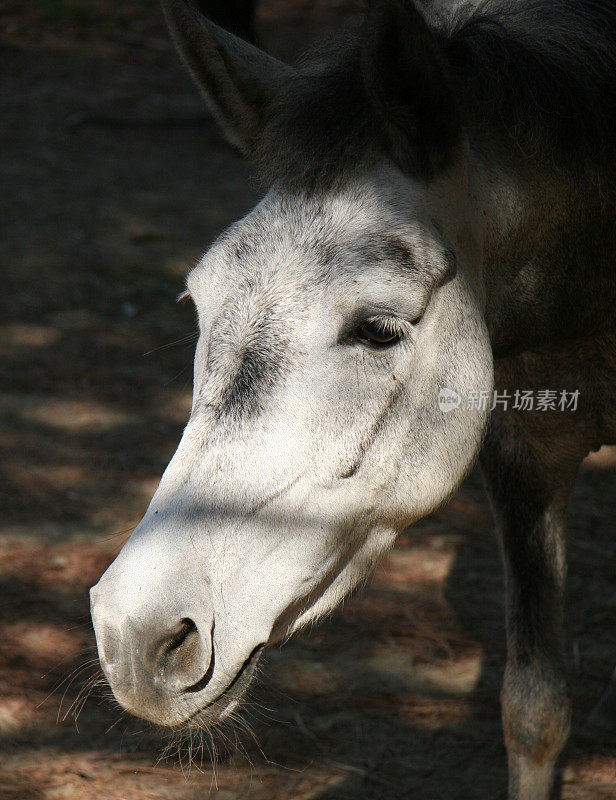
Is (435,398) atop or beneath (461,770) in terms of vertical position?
atop

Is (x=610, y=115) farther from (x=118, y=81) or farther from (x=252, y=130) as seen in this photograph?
(x=118, y=81)

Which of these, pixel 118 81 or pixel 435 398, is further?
pixel 118 81

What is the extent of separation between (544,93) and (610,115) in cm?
21

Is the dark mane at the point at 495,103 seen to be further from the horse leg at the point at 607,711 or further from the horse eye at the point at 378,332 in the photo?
the horse leg at the point at 607,711

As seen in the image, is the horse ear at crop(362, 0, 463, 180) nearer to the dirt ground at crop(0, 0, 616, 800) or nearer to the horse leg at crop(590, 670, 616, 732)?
the dirt ground at crop(0, 0, 616, 800)

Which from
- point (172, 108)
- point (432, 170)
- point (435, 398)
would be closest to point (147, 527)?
point (435, 398)

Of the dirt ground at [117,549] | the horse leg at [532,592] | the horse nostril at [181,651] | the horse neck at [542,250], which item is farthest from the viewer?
the dirt ground at [117,549]

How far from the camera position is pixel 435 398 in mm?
1970

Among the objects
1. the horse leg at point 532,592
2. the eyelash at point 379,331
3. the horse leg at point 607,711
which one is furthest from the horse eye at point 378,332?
the horse leg at point 607,711

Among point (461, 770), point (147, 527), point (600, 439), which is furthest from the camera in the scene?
point (461, 770)

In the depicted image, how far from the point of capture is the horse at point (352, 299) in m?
1.74

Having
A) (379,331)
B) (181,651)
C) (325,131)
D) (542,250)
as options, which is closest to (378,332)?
(379,331)

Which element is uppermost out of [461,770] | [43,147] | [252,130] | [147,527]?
[252,130]

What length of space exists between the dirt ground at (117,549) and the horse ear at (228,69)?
0.66ft
